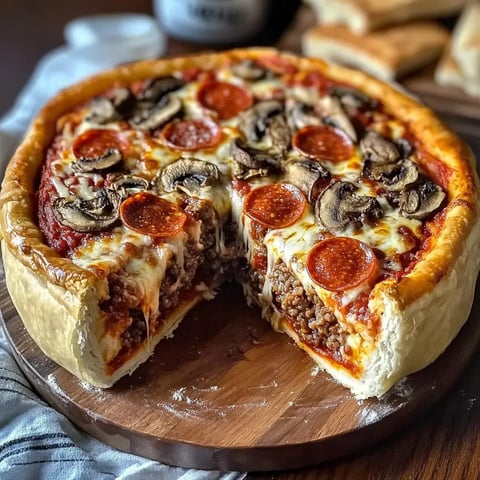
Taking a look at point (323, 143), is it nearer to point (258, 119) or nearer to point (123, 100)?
point (258, 119)

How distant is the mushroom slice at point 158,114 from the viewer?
4562mm

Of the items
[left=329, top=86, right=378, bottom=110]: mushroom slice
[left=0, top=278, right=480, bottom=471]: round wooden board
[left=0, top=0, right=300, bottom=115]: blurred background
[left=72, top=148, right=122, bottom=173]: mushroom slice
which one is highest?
[left=72, top=148, right=122, bottom=173]: mushroom slice

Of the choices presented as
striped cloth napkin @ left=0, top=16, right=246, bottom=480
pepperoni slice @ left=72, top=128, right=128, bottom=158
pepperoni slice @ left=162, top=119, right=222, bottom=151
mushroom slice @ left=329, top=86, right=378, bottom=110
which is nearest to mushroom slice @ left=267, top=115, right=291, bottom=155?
pepperoni slice @ left=162, top=119, right=222, bottom=151

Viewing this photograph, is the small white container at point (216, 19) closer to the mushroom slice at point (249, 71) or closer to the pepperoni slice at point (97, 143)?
the mushroom slice at point (249, 71)

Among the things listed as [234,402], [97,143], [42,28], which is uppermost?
[97,143]

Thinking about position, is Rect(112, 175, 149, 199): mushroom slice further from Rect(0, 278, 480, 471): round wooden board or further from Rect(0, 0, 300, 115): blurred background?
Rect(0, 0, 300, 115): blurred background

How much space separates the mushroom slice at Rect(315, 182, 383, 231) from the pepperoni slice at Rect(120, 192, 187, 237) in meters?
0.62

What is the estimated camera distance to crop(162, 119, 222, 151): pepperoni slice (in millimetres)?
4430

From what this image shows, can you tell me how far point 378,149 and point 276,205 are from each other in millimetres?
→ 641

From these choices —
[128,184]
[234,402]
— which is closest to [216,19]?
[128,184]

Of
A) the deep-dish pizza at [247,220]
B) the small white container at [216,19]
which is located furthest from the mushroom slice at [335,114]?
the small white container at [216,19]

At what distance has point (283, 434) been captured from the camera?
352 centimetres

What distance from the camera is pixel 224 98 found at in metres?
4.83

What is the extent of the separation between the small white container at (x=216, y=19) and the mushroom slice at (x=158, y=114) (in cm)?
177
